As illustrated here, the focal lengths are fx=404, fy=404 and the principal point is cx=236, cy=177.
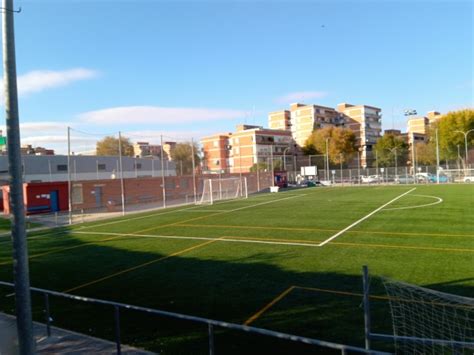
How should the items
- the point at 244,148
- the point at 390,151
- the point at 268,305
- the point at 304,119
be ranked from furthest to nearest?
the point at 304,119, the point at 244,148, the point at 390,151, the point at 268,305

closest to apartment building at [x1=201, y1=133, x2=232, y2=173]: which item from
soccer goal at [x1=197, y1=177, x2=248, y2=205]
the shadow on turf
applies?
soccer goal at [x1=197, y1=177, x2=248, y2=205]

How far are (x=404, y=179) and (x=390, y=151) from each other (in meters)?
34.1

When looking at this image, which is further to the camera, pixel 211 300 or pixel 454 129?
pixel 454 129

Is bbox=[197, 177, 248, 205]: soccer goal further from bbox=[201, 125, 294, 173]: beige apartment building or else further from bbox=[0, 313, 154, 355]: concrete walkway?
bbox=[201, 125, 294, 173]: beige apartment building

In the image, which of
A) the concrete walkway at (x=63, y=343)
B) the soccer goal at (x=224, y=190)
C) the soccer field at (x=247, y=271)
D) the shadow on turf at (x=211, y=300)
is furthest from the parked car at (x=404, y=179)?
the concrete walkway at (x=63, y=343)

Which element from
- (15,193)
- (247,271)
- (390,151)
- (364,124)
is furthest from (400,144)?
(15,193)

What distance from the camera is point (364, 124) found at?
123812 mm

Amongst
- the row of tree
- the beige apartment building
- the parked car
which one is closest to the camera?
the parked car

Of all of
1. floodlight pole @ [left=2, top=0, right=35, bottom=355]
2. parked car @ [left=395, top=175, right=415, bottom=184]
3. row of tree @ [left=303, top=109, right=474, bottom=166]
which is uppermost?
row of tree @ [left=303, top=109, right=474, bottom=166]

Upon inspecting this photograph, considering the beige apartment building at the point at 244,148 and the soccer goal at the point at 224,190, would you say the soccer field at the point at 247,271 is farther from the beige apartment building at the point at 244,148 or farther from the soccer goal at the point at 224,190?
the beige apartment building at the point at 244,148

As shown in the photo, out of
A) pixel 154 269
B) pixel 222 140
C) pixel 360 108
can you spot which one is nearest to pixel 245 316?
pixel 154 269

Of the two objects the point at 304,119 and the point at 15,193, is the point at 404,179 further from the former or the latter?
the point at 15,193

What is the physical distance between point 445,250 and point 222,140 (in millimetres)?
95372

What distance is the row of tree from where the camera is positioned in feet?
253
